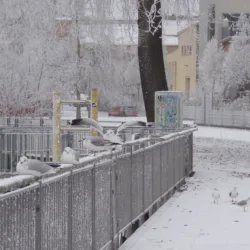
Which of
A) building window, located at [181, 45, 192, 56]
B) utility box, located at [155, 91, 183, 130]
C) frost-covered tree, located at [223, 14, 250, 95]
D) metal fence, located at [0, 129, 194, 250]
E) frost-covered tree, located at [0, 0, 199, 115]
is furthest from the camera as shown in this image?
building window, located at [181, 45, 192, 56]

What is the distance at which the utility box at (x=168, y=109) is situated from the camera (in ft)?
69.1

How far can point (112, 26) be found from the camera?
2628cm

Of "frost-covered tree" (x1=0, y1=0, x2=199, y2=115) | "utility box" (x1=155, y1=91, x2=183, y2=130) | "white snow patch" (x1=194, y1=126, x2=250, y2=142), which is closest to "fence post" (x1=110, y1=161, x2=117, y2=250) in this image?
"utility box" (x1=155, y1=91, x2=183, y2=130)

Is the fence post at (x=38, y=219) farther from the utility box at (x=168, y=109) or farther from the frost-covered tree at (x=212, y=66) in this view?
the frost-covered tree at (x=212, y=66)

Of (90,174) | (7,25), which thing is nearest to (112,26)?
(7,25)

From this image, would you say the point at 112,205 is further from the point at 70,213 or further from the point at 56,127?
the point at 56,127

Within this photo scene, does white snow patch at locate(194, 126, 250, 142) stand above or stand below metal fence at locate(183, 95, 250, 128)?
below

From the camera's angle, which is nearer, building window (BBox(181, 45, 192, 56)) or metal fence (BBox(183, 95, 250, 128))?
metal fence (BBox(183, 95, 250, 128))

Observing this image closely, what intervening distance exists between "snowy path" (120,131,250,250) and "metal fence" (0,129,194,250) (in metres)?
0.30

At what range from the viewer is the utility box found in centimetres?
2106

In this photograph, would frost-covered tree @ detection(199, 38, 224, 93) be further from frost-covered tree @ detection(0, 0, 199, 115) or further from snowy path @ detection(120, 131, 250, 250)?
snowy path @ detection(120, 131, 250, 250)

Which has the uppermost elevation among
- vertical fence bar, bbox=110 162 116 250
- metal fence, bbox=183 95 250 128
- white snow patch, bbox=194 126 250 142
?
vertical fence bar, bbox=110 162 116 250

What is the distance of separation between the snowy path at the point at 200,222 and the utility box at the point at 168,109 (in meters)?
1.54

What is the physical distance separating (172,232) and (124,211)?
999 mm
